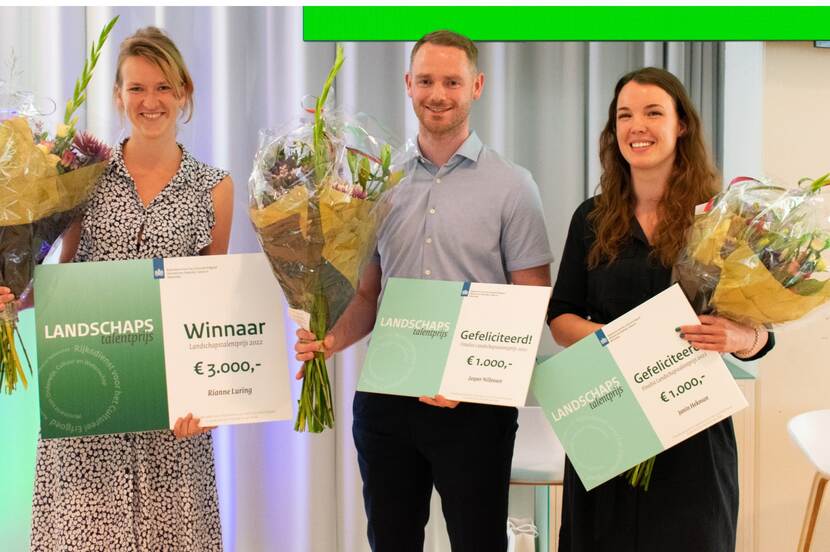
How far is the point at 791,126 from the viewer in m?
3.42

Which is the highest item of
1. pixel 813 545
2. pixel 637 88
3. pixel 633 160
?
pixel 637 88

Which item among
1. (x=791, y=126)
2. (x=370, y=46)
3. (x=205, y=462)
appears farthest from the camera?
(x=370, y=46)

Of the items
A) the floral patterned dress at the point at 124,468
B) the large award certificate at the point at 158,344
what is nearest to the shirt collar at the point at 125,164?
the floral patterned dress at the point at 124,468

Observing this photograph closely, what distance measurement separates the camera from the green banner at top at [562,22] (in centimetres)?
336

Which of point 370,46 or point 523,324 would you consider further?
point 370,46

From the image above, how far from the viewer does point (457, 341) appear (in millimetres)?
2246

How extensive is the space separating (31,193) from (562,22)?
2147mm

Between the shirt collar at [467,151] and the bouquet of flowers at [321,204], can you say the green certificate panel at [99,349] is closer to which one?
the bouquet of flowers at [321,204]

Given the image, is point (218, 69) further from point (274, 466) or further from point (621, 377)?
point (621, 377)

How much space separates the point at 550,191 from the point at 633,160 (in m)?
1.49

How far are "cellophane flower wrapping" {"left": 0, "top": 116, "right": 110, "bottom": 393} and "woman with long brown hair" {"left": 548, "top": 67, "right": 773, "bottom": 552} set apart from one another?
4.32ft

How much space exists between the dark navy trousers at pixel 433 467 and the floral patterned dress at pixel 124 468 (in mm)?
516

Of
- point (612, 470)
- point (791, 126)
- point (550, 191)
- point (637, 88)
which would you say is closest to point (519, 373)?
point (612, 470)

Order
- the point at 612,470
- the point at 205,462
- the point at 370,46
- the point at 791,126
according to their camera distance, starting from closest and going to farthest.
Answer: the point at 612,470 → the point at 205,462 → the point at 791,126 → the point at 370,46
